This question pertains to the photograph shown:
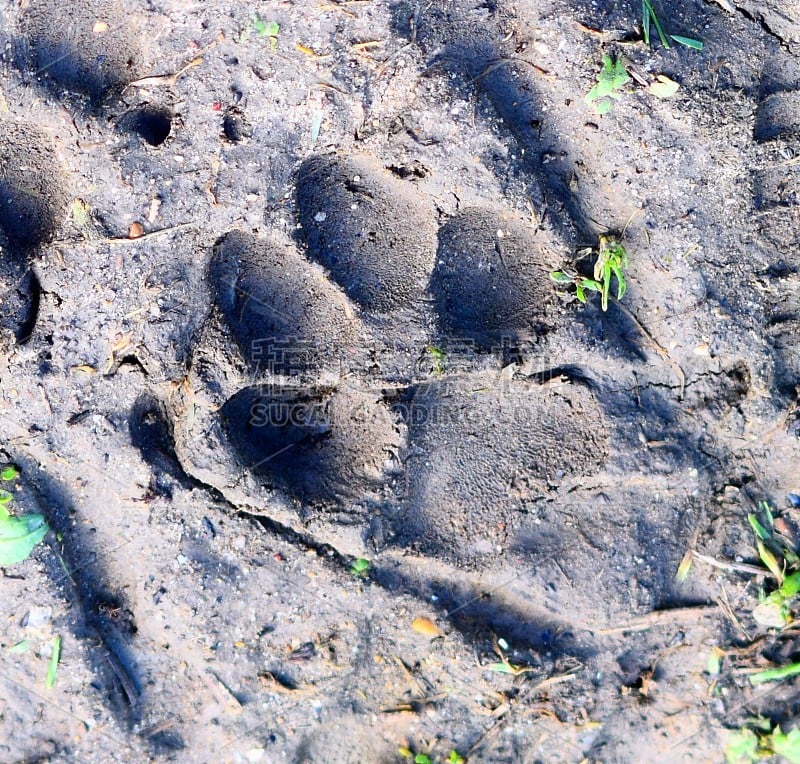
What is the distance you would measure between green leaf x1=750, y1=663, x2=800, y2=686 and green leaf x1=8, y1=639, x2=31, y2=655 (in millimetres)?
3087

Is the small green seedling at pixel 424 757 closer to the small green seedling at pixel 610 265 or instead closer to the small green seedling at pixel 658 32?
the small green seedling at pixel 610 265

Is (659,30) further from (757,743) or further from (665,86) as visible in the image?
(757,743)

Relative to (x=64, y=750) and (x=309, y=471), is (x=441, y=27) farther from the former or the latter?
(x=64, y=750)

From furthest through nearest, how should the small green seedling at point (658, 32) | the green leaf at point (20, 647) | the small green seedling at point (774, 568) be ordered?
the green leaf at point (20, 647), the small green seedling at point (774, 568), the small green seedling at point (658, 32)

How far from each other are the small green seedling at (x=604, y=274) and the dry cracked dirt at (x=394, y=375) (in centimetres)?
4

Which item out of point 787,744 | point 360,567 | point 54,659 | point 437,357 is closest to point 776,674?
point 787,744

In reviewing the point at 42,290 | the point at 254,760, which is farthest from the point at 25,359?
the point at 254,760

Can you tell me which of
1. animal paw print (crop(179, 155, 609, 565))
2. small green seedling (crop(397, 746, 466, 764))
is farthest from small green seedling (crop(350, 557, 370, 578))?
small green seedling (crop(397, 746, 466, 764))

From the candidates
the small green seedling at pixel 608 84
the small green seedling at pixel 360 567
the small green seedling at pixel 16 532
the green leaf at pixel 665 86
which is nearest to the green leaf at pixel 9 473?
the small green seedling at pixel 16 532

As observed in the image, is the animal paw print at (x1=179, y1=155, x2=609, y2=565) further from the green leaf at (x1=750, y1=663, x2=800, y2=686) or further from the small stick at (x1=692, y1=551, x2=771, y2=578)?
the green leaf at (x1=750, y1=663, x2=800, y2=686)

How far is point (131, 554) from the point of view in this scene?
2.83 metres

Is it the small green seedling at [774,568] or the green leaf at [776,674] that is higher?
the small green seedling at [774,568]

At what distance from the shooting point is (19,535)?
2.79 meters

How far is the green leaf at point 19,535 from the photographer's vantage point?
278 cm
